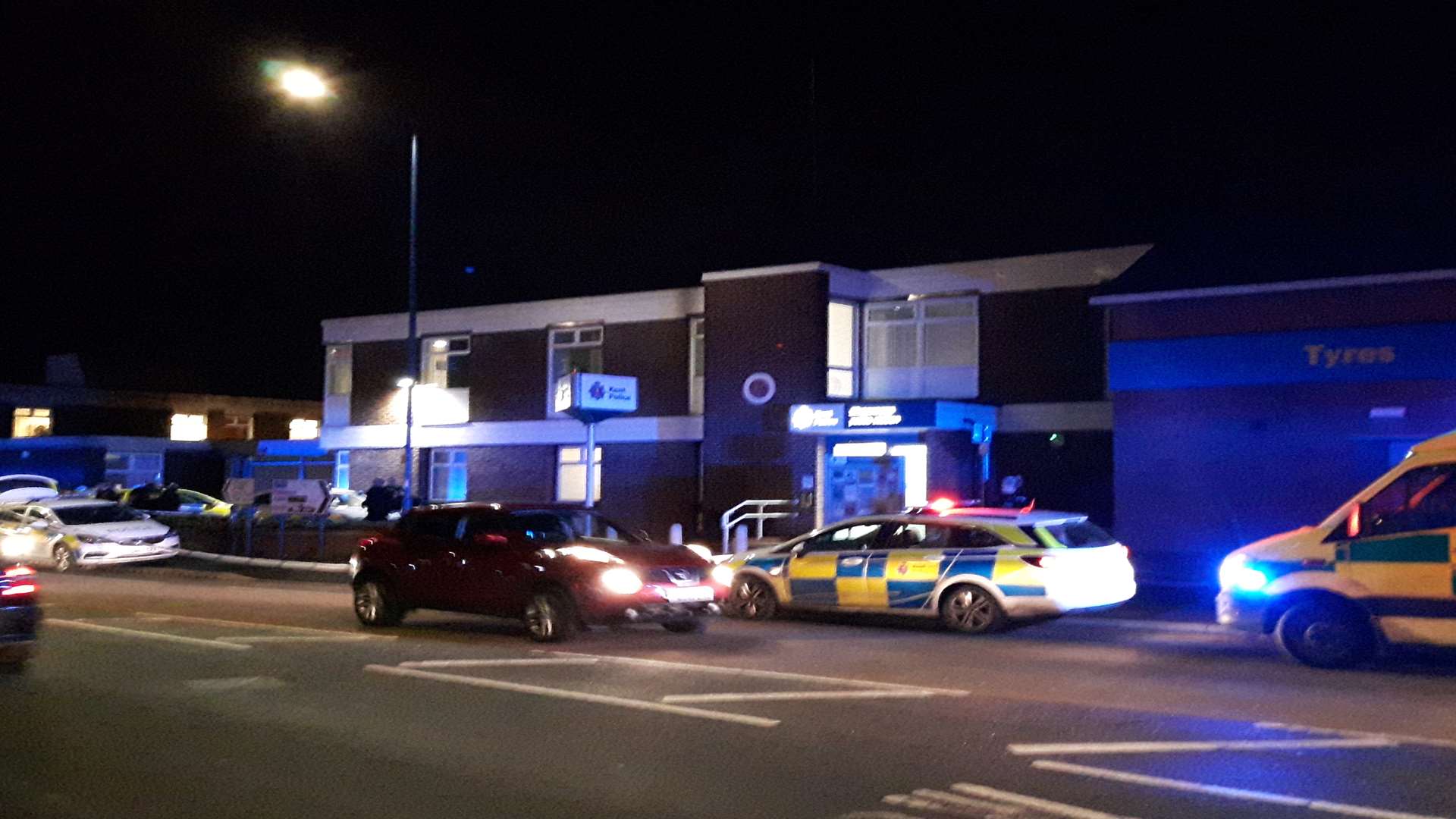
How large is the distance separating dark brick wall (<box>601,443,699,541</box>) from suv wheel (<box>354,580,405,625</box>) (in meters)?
14.7

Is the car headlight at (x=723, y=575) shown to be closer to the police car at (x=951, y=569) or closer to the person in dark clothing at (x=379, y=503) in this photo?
the police car at (x=951, y=569)

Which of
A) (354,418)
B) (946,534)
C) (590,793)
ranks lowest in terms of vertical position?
(590,793)

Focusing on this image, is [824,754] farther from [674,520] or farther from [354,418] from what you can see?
[354,418]

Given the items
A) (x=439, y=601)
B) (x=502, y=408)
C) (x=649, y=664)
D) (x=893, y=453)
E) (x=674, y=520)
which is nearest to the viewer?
(x=649, y=664)

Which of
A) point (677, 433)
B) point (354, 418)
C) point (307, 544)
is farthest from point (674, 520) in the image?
point (354, 418)

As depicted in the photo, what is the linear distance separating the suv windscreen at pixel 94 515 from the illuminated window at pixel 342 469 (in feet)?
36.8

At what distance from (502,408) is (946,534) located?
20216 millimetres

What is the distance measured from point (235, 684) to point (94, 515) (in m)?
16.3

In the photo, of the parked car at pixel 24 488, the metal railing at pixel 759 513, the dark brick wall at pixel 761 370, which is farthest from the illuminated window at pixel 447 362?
the parked car at pixel 24 488

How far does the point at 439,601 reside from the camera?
14.5m

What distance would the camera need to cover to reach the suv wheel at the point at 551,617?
13.4 meters

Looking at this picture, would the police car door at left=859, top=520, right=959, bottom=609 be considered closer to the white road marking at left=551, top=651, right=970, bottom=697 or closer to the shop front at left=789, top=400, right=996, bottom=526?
the white road marking at left=551, top=651, right=970, bottom=697

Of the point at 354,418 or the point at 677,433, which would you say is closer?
the point at 677,433

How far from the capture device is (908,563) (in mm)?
14891
